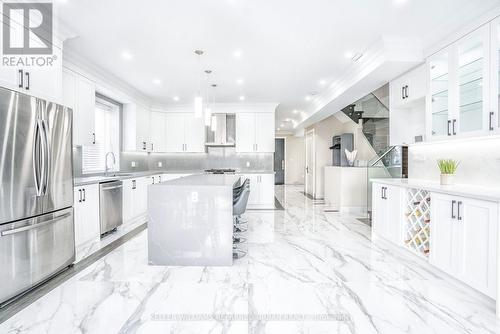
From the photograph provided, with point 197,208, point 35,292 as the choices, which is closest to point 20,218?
point 35,292

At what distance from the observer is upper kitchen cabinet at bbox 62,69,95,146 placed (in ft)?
11.9

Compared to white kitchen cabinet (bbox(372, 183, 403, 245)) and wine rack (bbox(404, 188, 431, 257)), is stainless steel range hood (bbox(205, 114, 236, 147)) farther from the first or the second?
wine rack (bbox(404, 188, 431, 257))

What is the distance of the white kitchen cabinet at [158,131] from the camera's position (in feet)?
21.9

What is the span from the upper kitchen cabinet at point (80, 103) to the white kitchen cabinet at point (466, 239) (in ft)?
15.4

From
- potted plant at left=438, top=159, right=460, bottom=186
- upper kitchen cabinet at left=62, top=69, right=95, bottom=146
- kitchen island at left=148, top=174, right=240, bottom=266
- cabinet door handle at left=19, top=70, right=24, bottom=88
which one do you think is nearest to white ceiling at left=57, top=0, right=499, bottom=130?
upper kitchen cabinet at left=62, top=69, right=95, bottom=146

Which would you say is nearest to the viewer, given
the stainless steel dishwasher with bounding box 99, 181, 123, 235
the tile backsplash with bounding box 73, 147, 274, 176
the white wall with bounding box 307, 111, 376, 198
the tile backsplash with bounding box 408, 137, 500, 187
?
the tile backsplash with bounding box 408, 137, 500, 187

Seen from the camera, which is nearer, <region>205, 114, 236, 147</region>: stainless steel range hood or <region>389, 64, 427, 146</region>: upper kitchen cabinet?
<region>389, 64, 427, 146</region>: upper kitchen cabinet

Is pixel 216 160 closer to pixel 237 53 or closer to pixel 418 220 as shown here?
pixel 237 53

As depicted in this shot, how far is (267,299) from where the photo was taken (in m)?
2.22

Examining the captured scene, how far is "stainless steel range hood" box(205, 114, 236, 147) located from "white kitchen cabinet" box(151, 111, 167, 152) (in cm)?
117

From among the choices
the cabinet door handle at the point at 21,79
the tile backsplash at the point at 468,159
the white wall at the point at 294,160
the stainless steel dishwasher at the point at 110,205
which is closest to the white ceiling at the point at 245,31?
the cabinet door handle at the point at 21,79

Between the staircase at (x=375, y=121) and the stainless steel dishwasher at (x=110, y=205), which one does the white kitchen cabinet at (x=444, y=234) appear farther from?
the stainless steel dishwasher at (x=110, y=205)

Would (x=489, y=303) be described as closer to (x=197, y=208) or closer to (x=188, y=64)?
(x=197, y=208)

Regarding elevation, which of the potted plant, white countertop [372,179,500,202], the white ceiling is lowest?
white countertop [372,179,500,202]
